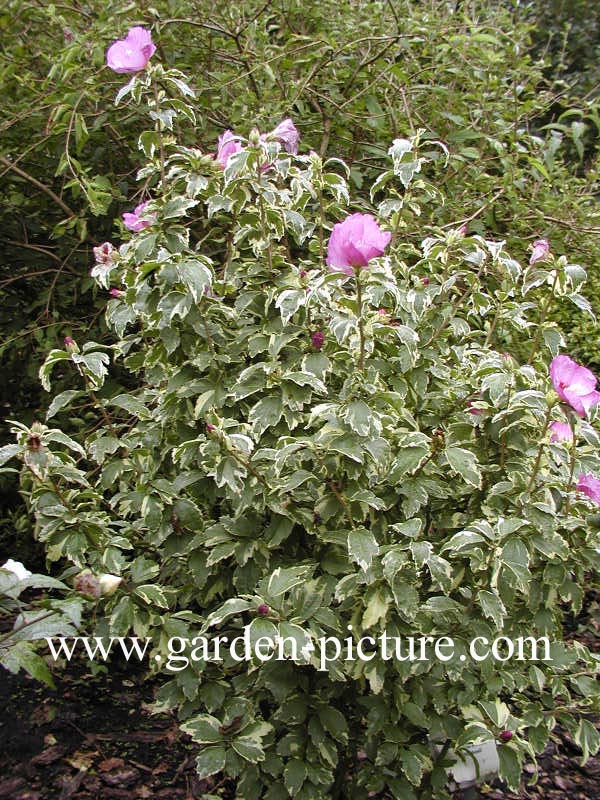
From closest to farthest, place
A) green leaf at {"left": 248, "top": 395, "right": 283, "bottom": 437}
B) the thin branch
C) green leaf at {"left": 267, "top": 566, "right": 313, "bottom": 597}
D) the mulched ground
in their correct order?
green leaf at {"left": 267, "top": 566, "right": 313, "bottom": 597}
green leaf at {"left": 248, "top": 395, "right": 283, "bottom": 437}
the mulched ground
the thin branch

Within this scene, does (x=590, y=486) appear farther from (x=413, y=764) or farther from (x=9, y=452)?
(x=9, y=452)

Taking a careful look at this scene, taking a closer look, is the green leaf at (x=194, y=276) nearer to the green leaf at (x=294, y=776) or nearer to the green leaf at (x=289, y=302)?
the green leaf at (x=289, y=302)

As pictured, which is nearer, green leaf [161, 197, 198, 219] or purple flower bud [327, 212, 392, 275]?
purple flower bud [327, 212, 392, 275]

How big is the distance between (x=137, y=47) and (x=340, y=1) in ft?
5.78

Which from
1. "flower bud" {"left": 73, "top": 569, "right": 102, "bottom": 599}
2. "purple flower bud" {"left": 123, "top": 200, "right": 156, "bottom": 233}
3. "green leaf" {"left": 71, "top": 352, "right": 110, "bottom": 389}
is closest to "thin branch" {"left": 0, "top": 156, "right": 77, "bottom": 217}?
"purple flower bud" {"left": 123, "top": 200, "right": 156, "bottom": 233}

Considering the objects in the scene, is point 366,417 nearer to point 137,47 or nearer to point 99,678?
point 137,47

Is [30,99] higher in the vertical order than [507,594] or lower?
higher

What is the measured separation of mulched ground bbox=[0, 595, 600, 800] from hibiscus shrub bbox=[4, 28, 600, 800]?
53cm

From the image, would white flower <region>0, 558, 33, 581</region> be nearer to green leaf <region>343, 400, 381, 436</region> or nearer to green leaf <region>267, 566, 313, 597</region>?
green leaf <region>267, 566, 313, 597</region>

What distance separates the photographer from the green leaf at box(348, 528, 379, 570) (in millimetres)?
1304

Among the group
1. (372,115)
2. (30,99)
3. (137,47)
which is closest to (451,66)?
(372,115)

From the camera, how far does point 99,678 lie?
237 cm

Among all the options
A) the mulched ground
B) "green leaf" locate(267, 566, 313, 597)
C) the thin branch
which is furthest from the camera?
the thin branch

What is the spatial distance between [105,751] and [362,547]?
1174 mm
